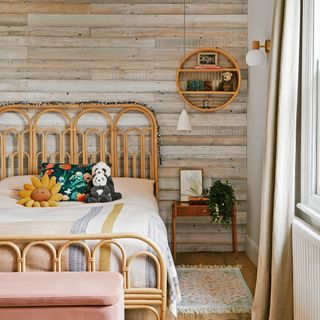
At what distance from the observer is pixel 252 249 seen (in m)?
4.50

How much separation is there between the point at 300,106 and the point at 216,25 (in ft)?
6.66

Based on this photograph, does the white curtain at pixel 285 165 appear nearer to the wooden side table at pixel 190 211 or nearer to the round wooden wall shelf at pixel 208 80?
the wooden side table at pixel 190 211

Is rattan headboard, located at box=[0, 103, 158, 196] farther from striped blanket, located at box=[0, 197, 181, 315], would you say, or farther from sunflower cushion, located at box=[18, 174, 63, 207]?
striped blanket, located at box=[0, 197, 181, 315]

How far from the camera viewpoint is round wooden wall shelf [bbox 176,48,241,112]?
4691 millimetres

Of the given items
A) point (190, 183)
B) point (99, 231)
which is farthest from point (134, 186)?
point (99, 231)

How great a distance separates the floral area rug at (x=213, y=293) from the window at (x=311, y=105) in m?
0.86

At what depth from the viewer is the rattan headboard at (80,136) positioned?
185 inches

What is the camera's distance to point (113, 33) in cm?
477

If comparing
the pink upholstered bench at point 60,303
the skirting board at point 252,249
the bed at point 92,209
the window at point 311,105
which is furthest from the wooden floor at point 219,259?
the pink upholstered bench at point 60,303

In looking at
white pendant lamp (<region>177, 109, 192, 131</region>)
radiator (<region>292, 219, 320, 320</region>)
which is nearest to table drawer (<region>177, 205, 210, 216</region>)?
white pendant lamp (<region>177, 109, 192, 131</region>)

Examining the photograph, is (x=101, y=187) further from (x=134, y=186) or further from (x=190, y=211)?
(x=190, y=211)

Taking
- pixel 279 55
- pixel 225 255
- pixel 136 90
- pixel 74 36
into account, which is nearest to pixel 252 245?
pixel 225 255

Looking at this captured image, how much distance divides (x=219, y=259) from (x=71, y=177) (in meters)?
1.45

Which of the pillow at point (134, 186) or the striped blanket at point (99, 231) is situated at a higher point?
the pillow at point (134, 186)
